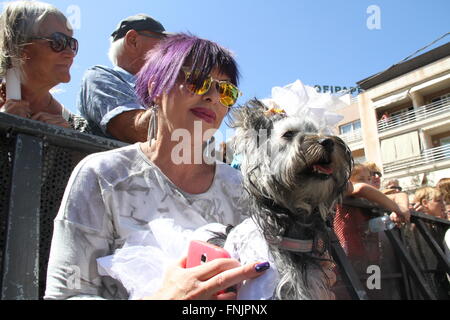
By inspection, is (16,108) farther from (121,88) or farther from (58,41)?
(121,88)

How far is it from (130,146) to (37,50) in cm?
105

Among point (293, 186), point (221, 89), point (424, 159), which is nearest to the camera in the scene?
point (293, 186)

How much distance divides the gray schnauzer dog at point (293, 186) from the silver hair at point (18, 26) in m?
1.47

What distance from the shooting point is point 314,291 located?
1870 millimetres

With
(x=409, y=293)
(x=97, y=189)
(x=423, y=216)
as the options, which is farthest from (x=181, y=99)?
(x=423, y=216)

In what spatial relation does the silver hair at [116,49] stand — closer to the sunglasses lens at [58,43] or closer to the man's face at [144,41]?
the man's face at [144,41]

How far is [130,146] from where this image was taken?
215cm

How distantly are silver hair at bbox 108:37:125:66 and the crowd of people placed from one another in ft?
1.40

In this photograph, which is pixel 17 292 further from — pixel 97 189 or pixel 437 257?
pixel 437 257

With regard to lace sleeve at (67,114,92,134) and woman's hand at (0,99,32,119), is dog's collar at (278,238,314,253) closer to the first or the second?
woman's hand at (0,99,32,119)

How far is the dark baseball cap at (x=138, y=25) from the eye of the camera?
11.5ft

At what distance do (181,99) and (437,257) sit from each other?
14.1 ft

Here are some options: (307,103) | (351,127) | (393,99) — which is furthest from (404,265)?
(351,127)

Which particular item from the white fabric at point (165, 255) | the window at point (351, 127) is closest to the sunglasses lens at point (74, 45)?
the white fabric at point (165, 255)
